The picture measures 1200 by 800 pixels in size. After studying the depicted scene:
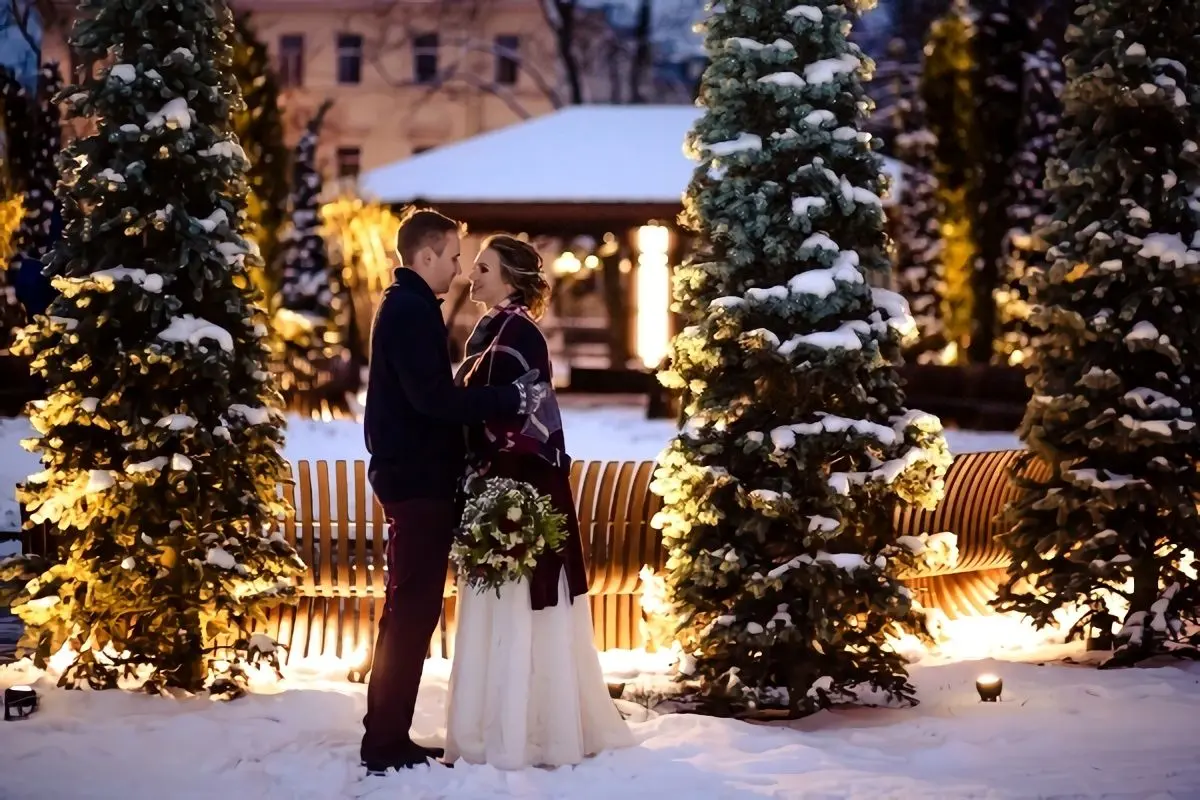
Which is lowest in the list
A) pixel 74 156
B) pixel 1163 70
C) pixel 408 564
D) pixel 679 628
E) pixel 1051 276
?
pixel 679 628

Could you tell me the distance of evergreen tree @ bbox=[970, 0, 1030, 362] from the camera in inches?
1016

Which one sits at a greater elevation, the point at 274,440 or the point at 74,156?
the point at 74,156

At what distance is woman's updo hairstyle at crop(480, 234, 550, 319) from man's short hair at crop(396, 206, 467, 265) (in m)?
0.21

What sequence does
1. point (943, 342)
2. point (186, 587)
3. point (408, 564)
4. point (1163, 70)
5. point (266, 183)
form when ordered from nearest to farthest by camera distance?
point (408, 564)
point (186, 587)
point (1163, 70)
point (266, 183)
point (943, 342)

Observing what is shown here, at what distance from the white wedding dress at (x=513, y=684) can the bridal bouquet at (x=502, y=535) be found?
13cm

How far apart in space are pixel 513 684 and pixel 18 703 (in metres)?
2.63

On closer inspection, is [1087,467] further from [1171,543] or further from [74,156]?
[74,156]

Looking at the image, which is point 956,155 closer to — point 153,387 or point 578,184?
point 578,184

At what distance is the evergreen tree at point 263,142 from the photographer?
882 inches

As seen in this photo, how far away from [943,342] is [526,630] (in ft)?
80.2

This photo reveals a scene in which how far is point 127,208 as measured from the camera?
7641mm

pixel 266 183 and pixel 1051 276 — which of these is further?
pixel 266 183

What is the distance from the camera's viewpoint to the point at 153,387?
7758 mm

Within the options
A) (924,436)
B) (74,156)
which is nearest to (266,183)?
(74,156)
